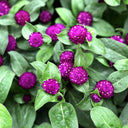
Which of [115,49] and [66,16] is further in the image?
[66,16]

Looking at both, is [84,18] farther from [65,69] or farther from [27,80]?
[27,80]

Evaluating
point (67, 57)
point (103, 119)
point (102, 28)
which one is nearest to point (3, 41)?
point (67, 57)

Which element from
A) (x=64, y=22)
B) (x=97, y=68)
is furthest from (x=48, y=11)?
(x=97, y=68)

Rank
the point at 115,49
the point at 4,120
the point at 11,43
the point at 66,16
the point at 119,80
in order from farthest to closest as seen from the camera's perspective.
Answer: the point at 66,16, the point at 11,43, the point at 115,49, the point at 119,80, the point at 4,120

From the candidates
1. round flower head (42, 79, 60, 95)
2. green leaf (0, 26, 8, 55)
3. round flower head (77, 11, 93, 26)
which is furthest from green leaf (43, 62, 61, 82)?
round flower head (77, 11, 93, 26)

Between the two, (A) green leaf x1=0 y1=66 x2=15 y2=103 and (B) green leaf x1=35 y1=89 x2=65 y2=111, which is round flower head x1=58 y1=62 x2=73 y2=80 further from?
(A) green leaf x1=0 y1=66 x2=15 y2=103

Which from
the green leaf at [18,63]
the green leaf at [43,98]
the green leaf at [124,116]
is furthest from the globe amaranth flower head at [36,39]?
the green leaf at [124,116]
